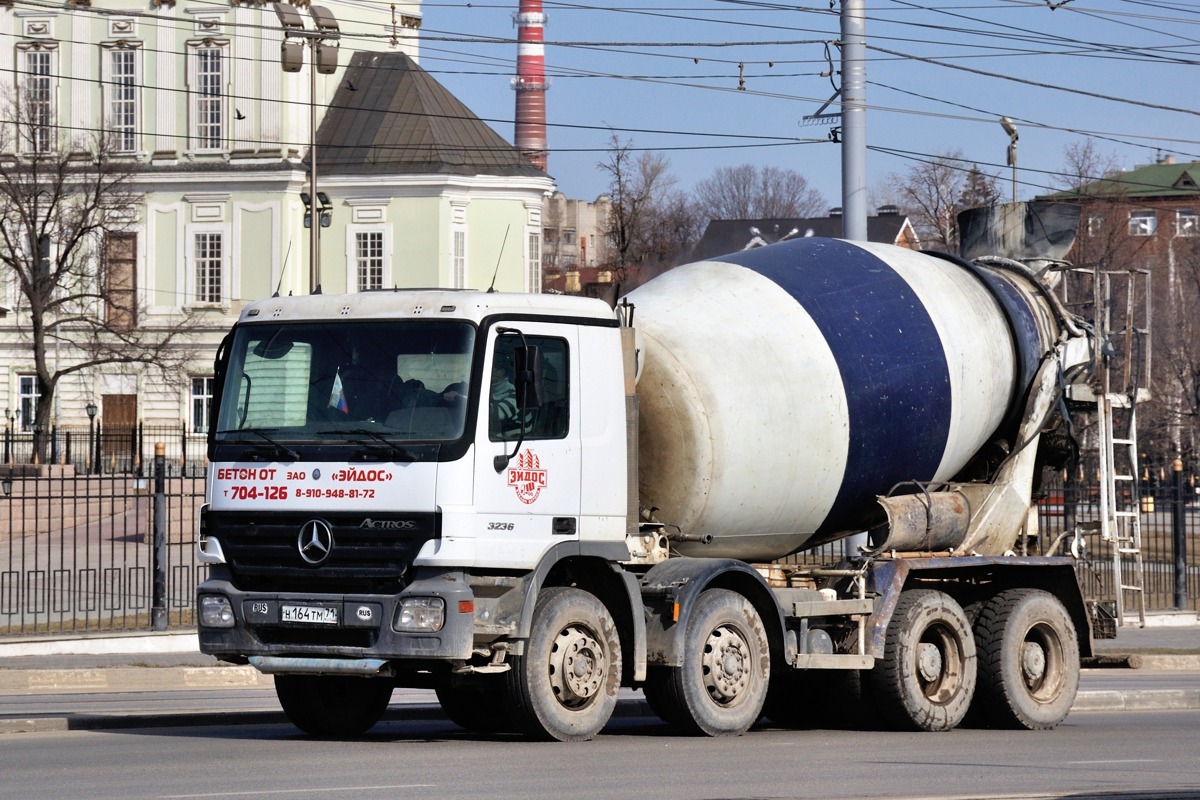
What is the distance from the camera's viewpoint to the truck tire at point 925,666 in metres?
14.0

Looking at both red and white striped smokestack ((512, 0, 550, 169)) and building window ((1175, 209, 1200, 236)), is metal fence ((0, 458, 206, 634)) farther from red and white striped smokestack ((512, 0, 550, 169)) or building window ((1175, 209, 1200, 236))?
red and white striped smokestack ((512, 0, 550, 169))

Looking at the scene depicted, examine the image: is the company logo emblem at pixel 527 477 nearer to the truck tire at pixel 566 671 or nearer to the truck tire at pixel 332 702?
the truck tire at pixel 566 671

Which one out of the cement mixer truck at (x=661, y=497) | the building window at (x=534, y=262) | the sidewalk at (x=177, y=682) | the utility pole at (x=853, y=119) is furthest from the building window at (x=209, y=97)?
the cement mixer truck at (x=661, y=497)

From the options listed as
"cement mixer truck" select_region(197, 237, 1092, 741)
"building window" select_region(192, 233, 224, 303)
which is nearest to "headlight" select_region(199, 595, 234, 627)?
"cement mixer truck" select_region(197, 237, 1092, 741)

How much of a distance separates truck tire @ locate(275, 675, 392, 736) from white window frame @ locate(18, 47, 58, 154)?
56479 millimetres

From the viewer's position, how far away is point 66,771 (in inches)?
432

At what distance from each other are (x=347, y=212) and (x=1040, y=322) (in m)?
56.7

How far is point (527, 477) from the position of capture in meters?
12.0

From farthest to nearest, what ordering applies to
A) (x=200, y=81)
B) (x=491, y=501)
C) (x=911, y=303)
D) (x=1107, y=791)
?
1. (x=200, y=81)
2. (x=911, y=303)
3. (x=491, y=501)
4. (x=1107, y=791)

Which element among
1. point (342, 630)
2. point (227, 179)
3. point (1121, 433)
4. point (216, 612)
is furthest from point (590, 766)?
point (227, 179)

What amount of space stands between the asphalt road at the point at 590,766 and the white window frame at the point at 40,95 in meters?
57.3

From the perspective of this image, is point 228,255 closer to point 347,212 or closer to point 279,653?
point 347,212

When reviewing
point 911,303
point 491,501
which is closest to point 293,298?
point 491,501

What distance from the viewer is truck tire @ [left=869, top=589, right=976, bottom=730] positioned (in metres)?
14.0
